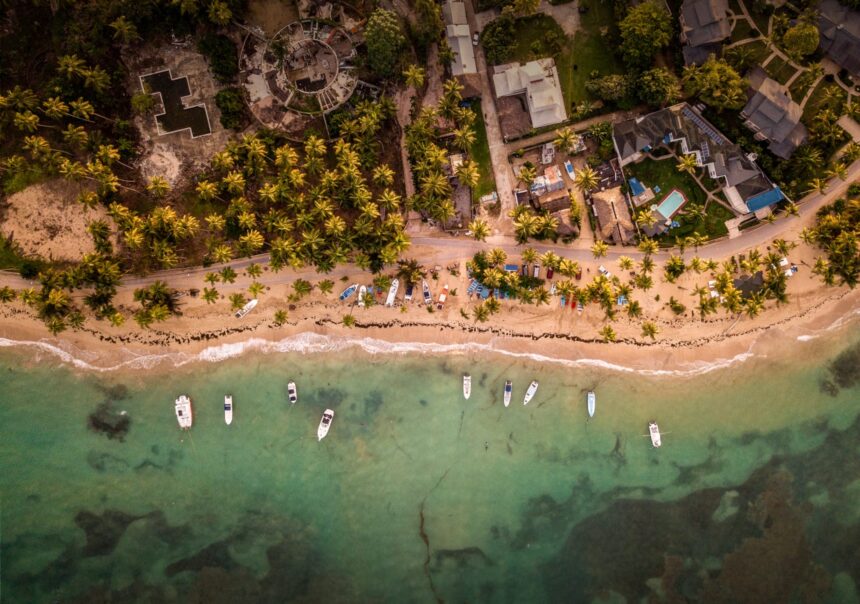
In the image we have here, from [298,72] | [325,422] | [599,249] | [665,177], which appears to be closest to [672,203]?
[665,177]

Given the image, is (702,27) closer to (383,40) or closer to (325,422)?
(383,40)

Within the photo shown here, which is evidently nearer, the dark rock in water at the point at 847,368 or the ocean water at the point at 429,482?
the ocean water at the point at 429,482

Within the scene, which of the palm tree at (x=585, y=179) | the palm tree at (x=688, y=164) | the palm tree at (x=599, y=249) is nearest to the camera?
the palm tree at (x=585, y=179)

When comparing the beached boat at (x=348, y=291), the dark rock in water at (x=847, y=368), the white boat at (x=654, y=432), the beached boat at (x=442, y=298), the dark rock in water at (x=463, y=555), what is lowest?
the dark rock in water at (x=463, y=555)

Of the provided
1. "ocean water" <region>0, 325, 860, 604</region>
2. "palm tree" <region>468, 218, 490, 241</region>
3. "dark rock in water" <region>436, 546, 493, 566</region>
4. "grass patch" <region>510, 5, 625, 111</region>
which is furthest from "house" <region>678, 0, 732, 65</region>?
"dark rock in water" <region>436, 546, 493, 566</region>

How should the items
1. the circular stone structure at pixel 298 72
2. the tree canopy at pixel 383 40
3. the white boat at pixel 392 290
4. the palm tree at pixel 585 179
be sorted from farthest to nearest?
the white boat at pixel 392 290 < the circular stone structure at pixel 298 72 < the palm tree at pixel 585 179 < the tree canopy at pixel 383 40

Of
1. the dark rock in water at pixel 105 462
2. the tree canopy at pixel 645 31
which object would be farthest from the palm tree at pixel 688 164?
the dark rock in water at pixel 105 462

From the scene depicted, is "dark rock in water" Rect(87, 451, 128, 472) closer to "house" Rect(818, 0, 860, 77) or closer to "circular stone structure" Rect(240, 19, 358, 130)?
"circular stone structure" Rect(240, 19, 358, 130)

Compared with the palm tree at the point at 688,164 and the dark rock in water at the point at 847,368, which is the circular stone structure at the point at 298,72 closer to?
the palm tree at the point at 688,164
